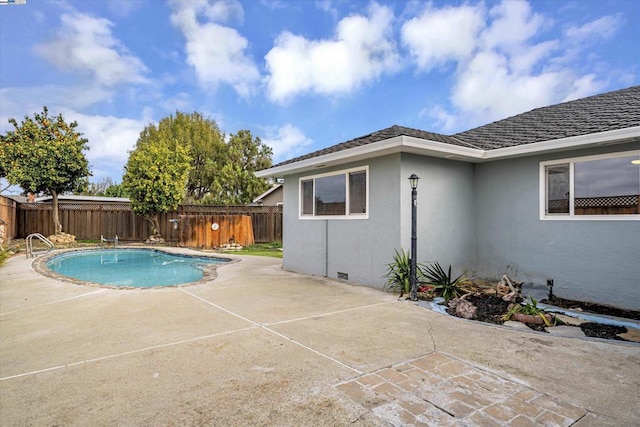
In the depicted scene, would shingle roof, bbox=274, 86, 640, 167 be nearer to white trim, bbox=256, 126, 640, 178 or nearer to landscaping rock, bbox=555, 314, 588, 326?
white trim, bbox=256, 126, 640, 178

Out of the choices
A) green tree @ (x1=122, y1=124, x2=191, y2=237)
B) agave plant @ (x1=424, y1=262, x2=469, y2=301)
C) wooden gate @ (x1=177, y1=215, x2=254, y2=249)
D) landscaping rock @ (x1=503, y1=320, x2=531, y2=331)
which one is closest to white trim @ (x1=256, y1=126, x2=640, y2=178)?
agave plant @ (x1=424, y1=262, x2=469, y2=301)

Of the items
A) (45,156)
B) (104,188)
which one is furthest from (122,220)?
(104,188)

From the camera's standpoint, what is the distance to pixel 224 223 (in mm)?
17156

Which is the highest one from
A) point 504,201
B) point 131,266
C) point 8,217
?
point 504,201

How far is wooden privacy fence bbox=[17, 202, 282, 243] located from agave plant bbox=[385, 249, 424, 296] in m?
13.5

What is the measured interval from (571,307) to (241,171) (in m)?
24.7

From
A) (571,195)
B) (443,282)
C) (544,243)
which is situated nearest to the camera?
(571,195)

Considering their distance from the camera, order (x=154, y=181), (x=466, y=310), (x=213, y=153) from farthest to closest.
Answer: (x=213, y=153) < (x=154, y=181) < (x=466, y=310)

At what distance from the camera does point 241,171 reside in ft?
91.2

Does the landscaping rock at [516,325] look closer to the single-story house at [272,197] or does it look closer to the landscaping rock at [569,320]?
the landscaping rock at [569,320]

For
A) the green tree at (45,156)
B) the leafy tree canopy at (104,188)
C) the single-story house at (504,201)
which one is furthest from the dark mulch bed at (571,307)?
the leafy tree canopy at (104,188)

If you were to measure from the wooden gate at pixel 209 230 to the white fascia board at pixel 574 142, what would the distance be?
12.9 meters

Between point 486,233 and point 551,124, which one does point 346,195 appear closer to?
point 486,233

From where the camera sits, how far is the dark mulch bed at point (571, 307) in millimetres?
4566
